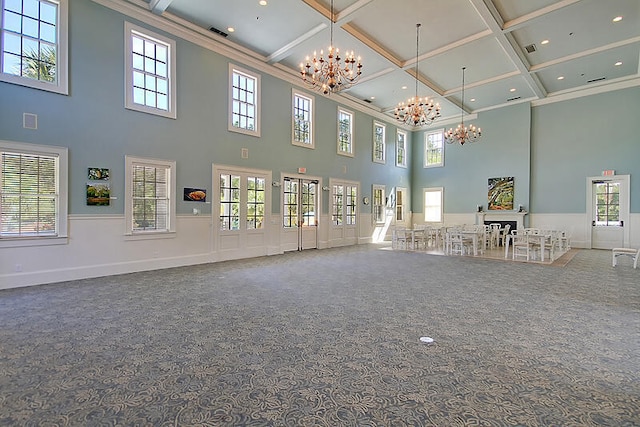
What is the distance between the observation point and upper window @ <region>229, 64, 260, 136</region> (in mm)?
8258

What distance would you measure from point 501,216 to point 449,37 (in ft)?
25.2

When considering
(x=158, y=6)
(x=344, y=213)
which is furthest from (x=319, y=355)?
(x=344, y=213)

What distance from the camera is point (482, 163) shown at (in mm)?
13164

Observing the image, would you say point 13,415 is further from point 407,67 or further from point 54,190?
point 407,67

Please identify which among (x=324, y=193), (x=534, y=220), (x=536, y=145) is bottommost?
(x=534, y=220)

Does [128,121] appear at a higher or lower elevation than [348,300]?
higher

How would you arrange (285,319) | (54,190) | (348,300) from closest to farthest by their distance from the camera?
1. (285,319)
2. (348,300)
3. (54,190)

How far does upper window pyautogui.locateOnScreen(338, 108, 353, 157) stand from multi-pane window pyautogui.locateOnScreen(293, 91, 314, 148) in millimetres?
1463

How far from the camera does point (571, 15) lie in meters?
6.99

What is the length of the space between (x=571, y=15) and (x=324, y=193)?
304 inches

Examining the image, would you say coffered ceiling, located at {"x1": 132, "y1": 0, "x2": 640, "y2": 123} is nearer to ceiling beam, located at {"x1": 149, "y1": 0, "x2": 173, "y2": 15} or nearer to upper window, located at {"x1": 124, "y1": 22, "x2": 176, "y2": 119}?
ceiling beam, located at {"x1": 149, "y1": 0, "x2": 173, "y2": 15}

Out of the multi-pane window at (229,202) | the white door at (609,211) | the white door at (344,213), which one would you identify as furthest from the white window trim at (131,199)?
the white door at (609,211)

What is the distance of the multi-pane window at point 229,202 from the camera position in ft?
26.6

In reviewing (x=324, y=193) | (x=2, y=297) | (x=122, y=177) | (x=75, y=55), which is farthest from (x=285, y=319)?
(x=324, y=193)
